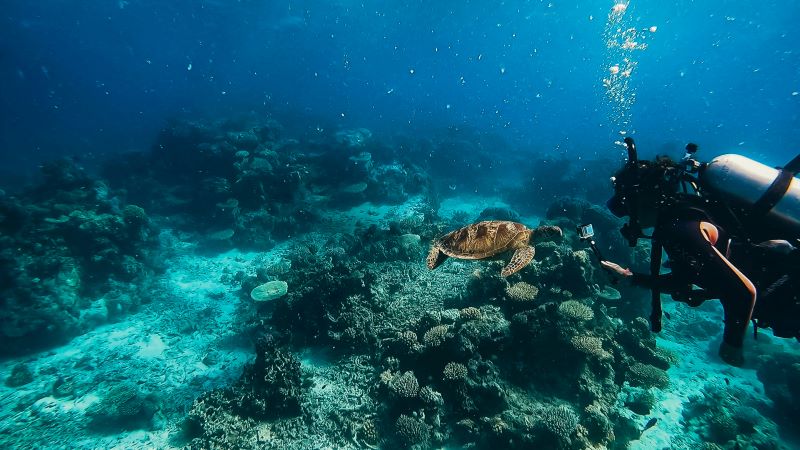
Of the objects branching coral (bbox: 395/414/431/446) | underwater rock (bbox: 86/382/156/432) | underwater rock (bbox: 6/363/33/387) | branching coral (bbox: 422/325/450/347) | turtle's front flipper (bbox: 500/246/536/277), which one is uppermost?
turtle's front flipper (bbox: 500/246/536/277)

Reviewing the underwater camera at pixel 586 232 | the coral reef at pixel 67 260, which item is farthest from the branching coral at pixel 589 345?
the coral reef at pixel 67 260

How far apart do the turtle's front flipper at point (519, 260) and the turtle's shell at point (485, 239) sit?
0.89ft

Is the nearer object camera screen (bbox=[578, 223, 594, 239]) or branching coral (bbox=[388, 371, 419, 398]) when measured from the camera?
camera screen (bbox=[578, 223, 594, 239])

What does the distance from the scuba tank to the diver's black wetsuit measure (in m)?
0.48

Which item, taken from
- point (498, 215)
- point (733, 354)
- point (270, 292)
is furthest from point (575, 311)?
point (498, 215)

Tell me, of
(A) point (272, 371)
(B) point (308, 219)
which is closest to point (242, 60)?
(B) point (308, 219)

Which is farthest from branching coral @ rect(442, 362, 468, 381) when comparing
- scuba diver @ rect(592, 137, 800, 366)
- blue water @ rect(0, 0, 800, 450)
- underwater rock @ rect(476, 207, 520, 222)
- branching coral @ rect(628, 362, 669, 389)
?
underwater rock @ rect(476, 207, 520, 222)

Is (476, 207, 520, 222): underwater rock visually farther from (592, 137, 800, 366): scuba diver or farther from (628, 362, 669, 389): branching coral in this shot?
(592, 137, 800, 366): scuba diver

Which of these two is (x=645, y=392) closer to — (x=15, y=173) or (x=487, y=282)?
(x=487, y=282)

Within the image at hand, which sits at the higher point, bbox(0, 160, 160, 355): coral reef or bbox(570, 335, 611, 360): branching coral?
bbox(0, 160, 160, 355): coral reef

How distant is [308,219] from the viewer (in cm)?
1575

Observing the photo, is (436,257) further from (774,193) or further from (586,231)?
(774,193)

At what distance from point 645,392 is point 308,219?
13493 mm

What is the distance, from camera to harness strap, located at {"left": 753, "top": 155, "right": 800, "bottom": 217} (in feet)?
10.0
